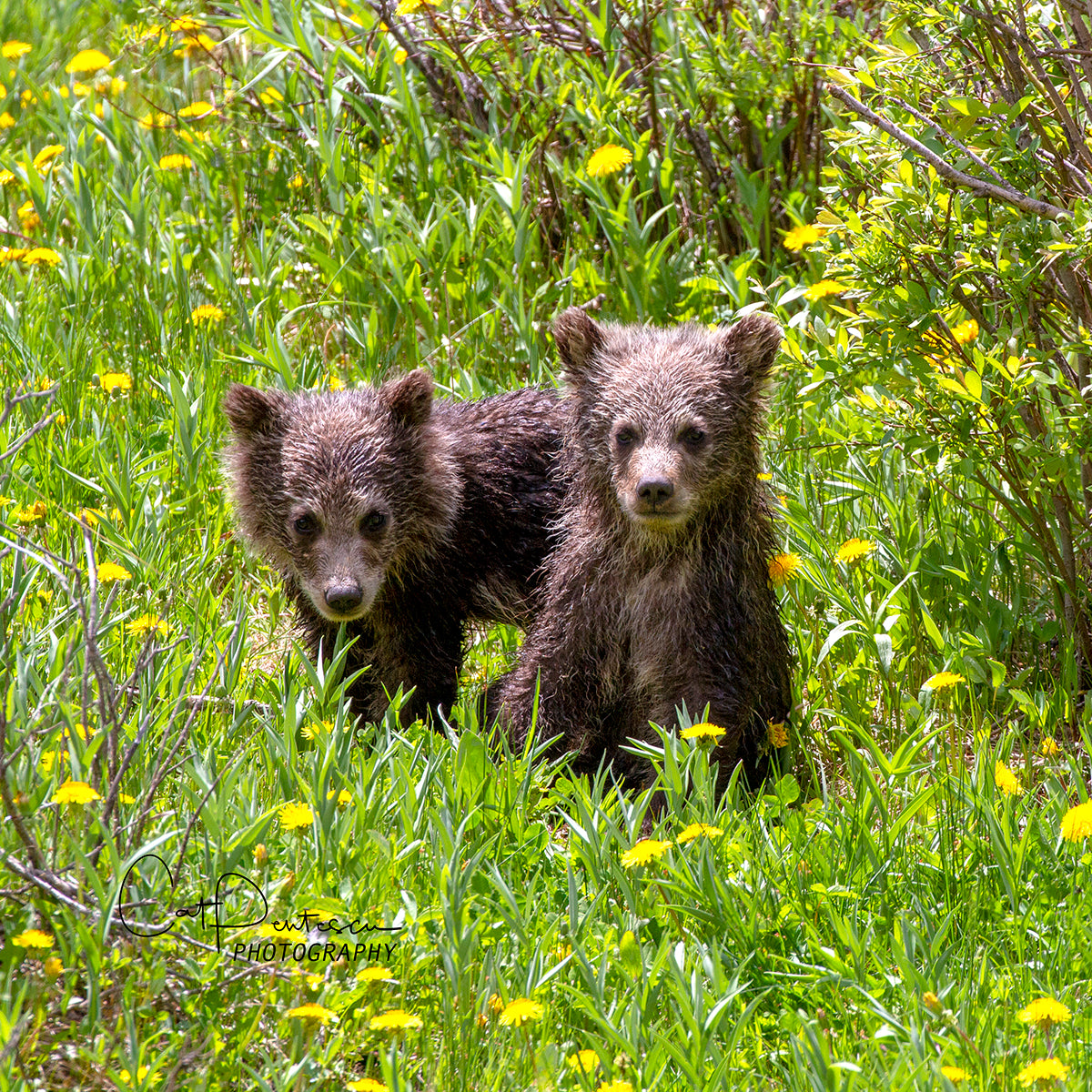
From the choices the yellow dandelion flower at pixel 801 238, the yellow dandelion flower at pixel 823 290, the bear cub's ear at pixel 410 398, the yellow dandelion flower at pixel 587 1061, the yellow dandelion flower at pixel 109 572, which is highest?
the yellow dandelion flower at pixel 801 238

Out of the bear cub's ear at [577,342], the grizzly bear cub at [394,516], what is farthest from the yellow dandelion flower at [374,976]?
the bear cub's ear at [577,342]

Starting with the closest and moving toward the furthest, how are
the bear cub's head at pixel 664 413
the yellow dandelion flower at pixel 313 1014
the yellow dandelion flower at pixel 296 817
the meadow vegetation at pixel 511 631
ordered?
the yellow dandelion flower at pixel 313 1014 < the meadow vegetation at pixel 511 631 < the yellow dandelion flower at pixel 296 817 < the bear cub's head at pixel 664 413

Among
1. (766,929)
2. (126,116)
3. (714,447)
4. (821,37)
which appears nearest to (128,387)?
(126,116)

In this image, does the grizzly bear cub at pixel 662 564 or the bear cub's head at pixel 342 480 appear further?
the bear cub's head at pixel 342 480

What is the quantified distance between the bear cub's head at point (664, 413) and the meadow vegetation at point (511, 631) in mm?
216

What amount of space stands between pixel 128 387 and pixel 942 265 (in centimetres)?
346

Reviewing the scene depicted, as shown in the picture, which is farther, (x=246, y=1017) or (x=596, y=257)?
(x=596, y=257)

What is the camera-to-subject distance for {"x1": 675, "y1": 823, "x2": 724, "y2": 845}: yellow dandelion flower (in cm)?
359

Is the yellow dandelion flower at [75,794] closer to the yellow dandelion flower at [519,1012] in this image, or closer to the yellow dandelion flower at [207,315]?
the yellow dandelion flower at [519,1012]

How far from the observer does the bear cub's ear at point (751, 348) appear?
4.84m

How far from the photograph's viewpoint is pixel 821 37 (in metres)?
6.40

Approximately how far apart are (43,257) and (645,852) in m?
4.55

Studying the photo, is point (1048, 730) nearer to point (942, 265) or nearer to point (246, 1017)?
point (942, 265)

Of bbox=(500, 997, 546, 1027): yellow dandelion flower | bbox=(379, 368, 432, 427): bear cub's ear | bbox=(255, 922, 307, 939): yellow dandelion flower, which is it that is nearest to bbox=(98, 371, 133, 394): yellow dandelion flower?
bbox=(379, 368, 432, 427): bear cub's ear
